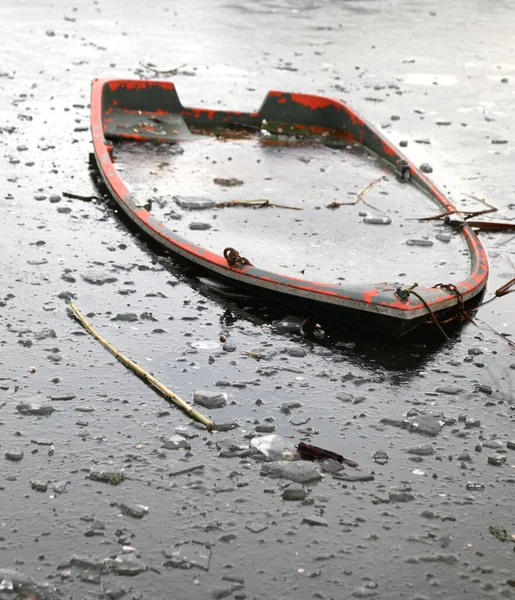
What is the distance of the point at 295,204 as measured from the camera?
7.91m

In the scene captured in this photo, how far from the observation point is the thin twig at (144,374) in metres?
4.88

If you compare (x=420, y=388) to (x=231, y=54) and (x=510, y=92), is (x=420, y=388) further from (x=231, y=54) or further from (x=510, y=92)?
(x=231, y=54)

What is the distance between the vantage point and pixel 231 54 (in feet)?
46.1

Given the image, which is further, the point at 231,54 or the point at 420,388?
the point at 231,54

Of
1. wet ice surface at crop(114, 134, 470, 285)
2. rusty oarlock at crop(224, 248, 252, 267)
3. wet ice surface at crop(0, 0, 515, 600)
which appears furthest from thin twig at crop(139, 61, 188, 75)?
rusty oarlock at crop(224, 248, 252, 267)

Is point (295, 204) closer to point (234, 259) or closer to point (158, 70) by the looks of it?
point (234, 259)

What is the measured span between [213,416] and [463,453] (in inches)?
49.8

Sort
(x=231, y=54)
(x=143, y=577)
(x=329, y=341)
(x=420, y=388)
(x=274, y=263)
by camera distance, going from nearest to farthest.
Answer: (x=143, y=577) < (x=420, y=388) < (x=329, y=341) < (x=274, y=263) < (x=231, y=54)

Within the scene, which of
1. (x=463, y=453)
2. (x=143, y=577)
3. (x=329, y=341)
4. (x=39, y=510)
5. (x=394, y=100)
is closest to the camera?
(x=143, y=577)

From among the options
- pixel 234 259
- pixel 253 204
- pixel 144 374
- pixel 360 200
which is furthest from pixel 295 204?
pixel 144 374

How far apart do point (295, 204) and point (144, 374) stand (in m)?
3.05

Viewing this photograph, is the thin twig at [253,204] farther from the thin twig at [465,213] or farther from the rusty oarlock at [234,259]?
the rusty oarlock at [234,259]

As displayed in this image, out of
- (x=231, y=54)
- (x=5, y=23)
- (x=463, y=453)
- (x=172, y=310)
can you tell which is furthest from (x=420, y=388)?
(x=5, y=23)

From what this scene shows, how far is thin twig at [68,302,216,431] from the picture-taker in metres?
4.88
